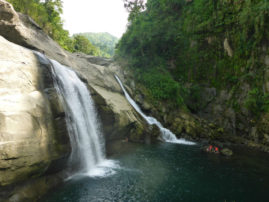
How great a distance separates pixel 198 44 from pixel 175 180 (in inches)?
762

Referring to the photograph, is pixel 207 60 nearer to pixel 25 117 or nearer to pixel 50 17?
pixel 25 117

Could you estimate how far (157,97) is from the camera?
22.0m

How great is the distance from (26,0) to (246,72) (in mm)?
25189

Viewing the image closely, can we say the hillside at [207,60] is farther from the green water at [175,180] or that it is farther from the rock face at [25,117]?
the rock face at [25,117]

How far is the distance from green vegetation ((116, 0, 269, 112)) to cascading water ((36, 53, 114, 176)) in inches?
441

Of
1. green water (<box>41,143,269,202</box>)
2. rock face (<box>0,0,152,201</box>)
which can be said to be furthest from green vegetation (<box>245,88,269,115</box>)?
rock face (<box>0,0,152,201</box>)

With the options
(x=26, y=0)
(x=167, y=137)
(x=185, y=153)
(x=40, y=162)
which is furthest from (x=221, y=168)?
(x=26, y=0)

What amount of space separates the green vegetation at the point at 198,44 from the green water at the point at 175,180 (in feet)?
27.2

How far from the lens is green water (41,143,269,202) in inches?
313

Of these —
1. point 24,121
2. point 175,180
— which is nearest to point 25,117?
point 24,121

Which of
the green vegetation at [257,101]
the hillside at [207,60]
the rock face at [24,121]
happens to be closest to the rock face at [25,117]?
the rock face at [24,121]

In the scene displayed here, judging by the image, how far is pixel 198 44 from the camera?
77.8 ft

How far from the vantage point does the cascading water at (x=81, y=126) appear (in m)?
9.98

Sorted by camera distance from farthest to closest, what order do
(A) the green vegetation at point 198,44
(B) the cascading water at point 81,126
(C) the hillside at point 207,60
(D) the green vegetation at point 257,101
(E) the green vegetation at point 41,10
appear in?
(E) the green vegetation at point 41,10
(A) the green vegetation at point 198,44
(C) the hillside at point 207,60
(D) the green vegetation at point 257,101
(B) the cascading water at point 81,126
